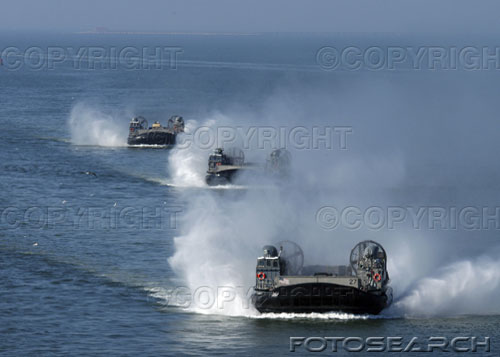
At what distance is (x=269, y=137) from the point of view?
104 m

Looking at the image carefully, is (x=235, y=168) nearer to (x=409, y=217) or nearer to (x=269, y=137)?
(x=409, y=217)

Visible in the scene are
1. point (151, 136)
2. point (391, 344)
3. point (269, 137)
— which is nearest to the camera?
point (391, 344)

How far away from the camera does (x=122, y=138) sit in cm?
11219

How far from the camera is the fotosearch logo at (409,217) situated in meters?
64.1

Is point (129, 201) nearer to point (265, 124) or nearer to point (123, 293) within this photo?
point (123, 293)

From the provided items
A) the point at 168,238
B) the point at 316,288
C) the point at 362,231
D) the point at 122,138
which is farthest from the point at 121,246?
the point at 122,138

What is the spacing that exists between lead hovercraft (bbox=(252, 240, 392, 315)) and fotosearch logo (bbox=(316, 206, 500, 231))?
14959 mm

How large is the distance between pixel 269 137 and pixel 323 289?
59.7 meters

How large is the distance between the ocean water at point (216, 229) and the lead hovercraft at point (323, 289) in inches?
24.0

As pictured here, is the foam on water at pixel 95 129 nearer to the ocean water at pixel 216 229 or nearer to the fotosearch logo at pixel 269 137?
the ocean water at pixel 216 229

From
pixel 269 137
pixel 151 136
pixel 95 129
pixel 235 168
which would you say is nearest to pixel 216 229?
pixel 235 168

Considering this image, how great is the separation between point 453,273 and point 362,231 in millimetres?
11226

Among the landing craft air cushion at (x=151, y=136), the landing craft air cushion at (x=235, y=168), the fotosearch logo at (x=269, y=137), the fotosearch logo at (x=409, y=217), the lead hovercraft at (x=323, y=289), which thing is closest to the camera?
the lead hovercraft at (x=323, y=289)

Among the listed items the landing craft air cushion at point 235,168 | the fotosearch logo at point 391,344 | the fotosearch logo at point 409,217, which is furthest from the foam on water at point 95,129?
the fotosearch logo at point 391,344
